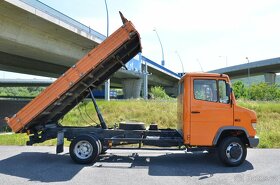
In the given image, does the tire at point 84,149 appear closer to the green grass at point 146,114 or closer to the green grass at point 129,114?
the green grass at point 146,114

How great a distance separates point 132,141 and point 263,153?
4.72 metres

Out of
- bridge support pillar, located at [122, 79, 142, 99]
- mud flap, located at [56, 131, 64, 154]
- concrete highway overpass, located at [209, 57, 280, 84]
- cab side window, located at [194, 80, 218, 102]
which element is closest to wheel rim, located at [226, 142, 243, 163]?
cab side window, located at [194, 80, 218, 102]

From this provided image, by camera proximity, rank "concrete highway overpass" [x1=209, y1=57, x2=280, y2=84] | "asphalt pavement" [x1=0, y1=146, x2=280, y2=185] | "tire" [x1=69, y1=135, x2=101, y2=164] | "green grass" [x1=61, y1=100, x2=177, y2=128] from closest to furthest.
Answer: "asphalt pavement" [x1=0, y1=146, x2=280, y2=185] → "tire" [x1=69, y1=135, x2=101, y2=164] → "green grass" [x1=61, y1=100, x2=177, y2=128] → "concrete highway overpass" [x1=209, y1=57, x2=280, y2=84]

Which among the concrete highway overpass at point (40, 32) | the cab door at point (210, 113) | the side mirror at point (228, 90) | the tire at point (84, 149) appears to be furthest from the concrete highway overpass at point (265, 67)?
the tire at point (84, 149)

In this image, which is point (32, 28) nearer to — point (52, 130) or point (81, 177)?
point (52, 130)

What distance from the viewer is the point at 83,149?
884 cm

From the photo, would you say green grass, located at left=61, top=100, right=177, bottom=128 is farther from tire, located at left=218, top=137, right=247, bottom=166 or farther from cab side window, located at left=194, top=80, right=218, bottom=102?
cab side window, located at left=194, top=80, right=218, bottom=102

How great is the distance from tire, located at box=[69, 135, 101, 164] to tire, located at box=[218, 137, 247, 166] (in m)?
3.27

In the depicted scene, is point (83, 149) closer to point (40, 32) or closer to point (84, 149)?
point (84, 149)

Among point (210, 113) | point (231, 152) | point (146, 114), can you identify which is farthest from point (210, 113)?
point (146, 114)

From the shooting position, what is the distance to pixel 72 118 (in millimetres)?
20359

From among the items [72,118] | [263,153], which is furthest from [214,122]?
[72,118]

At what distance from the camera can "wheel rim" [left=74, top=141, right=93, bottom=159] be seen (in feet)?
28.7

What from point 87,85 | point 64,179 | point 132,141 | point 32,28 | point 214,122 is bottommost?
point 64,179
